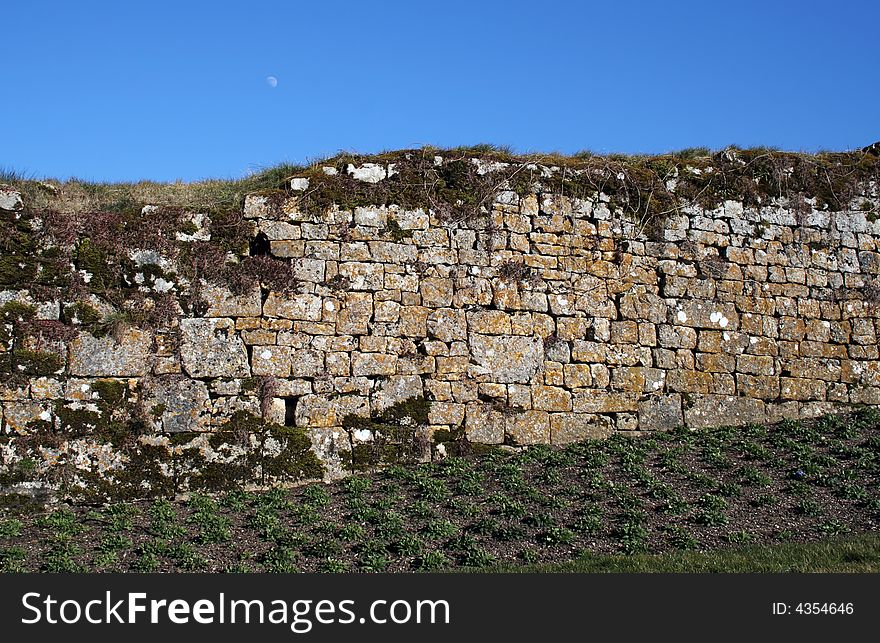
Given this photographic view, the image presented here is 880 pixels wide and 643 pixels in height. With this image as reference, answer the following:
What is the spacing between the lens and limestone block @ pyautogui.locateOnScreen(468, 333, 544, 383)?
481 inches

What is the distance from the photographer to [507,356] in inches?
484

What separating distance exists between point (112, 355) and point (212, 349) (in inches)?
46.2

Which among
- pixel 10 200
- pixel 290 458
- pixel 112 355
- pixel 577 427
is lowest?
pixel 290 458

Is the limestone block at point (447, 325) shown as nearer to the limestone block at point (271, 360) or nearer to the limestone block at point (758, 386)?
the limestone block at point (271, 360)

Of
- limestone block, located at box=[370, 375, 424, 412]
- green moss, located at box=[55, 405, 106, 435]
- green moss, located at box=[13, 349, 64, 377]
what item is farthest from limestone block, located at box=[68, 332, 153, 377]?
limestone block, located at box=[370, 375, 424, 412]

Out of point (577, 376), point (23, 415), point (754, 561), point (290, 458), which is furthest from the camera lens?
point (577, 376)

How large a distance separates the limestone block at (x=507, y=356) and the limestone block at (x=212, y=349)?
3.07 m

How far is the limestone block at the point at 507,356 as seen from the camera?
40.1 feet

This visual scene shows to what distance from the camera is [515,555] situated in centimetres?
897

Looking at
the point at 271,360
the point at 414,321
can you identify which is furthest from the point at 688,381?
the point at 271,360

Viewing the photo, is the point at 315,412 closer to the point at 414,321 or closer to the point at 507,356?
the point at 414,321

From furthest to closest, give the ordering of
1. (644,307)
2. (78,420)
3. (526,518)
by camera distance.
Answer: (644,307) < (78,420) < (526,518)

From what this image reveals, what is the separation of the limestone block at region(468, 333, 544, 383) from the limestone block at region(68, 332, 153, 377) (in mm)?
4180

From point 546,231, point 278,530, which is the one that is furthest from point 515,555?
point 546,231
